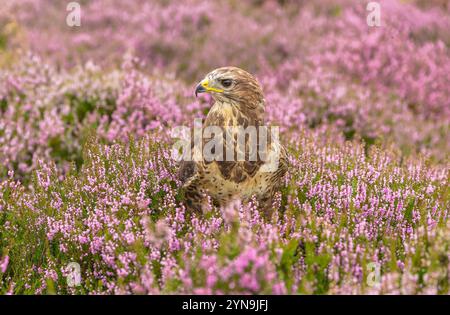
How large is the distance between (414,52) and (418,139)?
8.50ft

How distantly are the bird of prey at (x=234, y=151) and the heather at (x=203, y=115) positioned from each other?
0.14 m

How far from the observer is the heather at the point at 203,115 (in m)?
2.43

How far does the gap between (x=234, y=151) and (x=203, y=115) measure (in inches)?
94.0

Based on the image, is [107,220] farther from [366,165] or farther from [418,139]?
[418,139]

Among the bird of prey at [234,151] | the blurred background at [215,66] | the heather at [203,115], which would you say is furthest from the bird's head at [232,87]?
the blurred background at [215,66]

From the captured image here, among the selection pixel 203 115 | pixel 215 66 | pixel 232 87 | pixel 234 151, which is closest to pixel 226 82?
pixel 232 87

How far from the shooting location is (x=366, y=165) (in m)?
3.67

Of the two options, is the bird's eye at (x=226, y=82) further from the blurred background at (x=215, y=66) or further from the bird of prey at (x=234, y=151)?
the blurred background at (x=215, y=66)

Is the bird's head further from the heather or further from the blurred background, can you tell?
the blurred background

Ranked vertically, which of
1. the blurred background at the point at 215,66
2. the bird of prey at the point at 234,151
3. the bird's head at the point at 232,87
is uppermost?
the blurred background at the point at 215,66

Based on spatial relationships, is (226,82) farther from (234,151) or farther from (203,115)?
(203,115)

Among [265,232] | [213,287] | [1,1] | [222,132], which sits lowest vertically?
[213,287]

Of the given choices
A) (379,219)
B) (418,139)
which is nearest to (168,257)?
→ (379,219)

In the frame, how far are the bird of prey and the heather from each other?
0.45ft
